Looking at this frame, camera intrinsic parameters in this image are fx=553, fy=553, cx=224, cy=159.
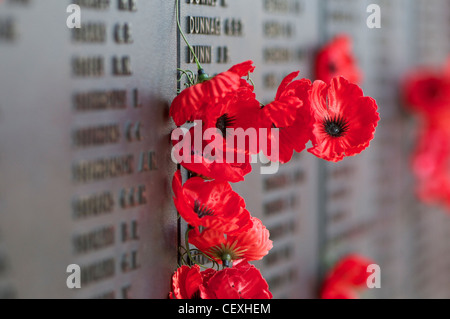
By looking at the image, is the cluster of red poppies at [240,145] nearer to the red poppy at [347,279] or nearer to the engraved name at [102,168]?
the engraved name at [102,168]

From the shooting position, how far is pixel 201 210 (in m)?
0.58

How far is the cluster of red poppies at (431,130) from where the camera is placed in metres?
1.34

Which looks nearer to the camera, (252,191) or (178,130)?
(178,130)

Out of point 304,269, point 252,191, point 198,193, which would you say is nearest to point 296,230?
point 304,269

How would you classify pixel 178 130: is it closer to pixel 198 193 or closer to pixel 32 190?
pixel 198 193

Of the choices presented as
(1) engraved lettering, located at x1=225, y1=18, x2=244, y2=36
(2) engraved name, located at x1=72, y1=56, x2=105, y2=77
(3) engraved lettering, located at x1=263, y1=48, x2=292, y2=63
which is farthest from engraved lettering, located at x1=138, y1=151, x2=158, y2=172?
(3) engraved lettering, located at x1=263, y1=48, x2=292, y2=63

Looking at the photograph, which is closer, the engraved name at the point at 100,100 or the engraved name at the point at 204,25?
the engraved name at the point at 100,100

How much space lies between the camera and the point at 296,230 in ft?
3.23

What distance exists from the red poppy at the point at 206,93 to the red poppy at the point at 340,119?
0.09 m

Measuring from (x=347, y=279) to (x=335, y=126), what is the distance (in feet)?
1.82

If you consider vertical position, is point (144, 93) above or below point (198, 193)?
above

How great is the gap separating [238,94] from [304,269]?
1.77 ft

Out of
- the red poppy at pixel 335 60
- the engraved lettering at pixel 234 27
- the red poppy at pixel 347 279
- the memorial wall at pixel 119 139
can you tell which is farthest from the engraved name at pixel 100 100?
the red poppy at pixel 347 279

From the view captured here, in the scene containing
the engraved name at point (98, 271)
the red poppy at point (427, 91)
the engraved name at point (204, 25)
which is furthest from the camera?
the red poppy at point (427, 91)
